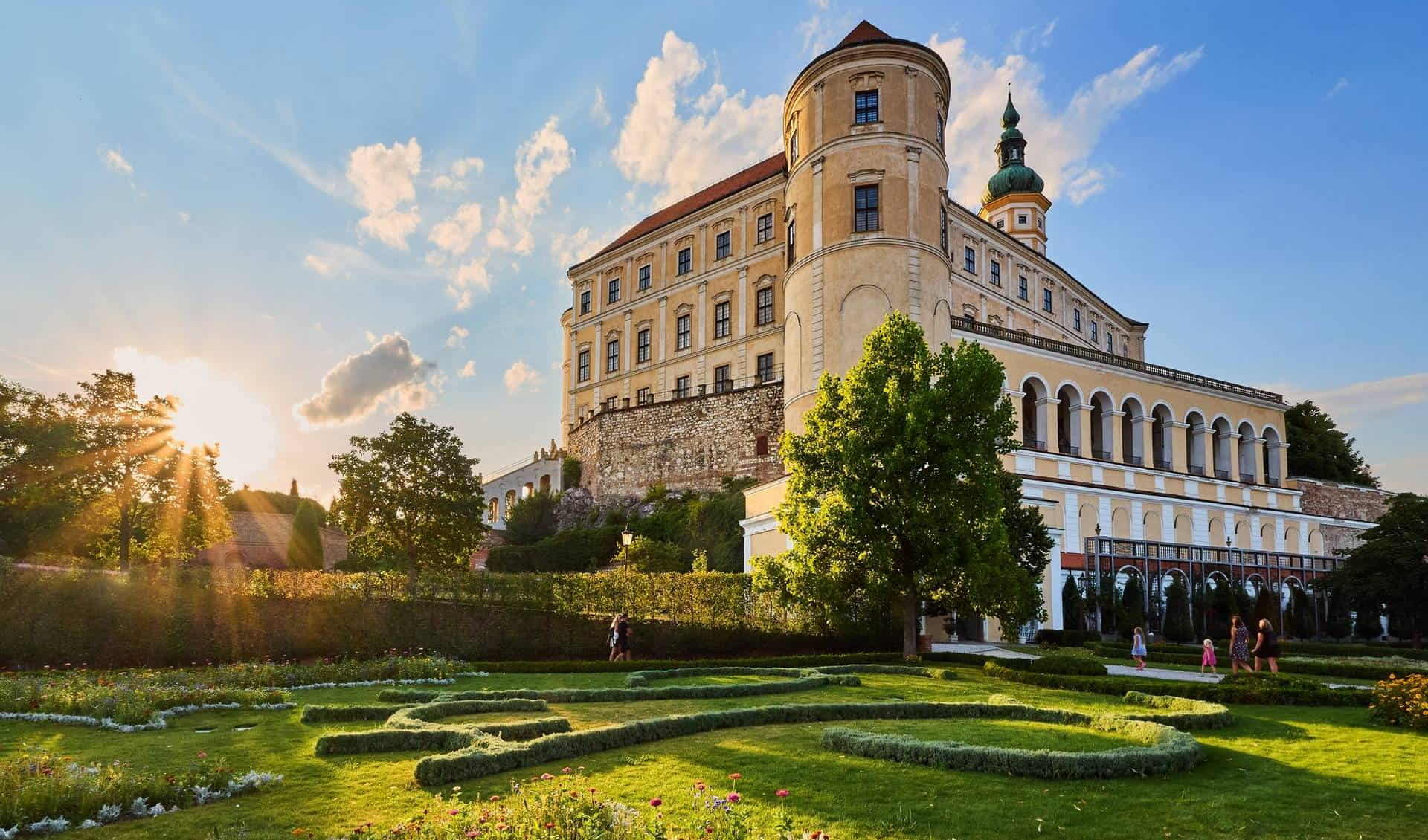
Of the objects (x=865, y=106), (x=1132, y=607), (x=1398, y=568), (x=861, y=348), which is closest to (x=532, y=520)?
(x=861, y=348)

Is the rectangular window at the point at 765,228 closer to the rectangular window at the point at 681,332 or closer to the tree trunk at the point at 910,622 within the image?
the rectangular window at the point at 681,332

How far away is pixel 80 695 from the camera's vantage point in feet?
47.2

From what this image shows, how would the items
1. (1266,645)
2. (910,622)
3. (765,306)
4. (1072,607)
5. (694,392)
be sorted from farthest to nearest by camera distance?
(694,392) < (765,306) < (1072,607) < (910,622) < (1266,645)

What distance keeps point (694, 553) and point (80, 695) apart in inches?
1306

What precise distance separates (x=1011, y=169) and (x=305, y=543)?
70011 millimetres

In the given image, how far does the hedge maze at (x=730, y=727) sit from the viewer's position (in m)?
9.18

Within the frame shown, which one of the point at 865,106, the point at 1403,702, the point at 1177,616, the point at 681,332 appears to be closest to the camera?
the point at 1403,702

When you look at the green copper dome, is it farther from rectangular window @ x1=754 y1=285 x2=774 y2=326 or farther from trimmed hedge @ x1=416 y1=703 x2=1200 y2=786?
trimmed hedge @ x1=416 y1=703 x2=1200 y2=786

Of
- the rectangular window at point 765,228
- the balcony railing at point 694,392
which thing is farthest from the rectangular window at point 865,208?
the rectangular window at point 765,228

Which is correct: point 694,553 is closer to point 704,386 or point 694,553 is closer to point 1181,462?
point 704,386

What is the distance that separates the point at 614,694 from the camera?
51.7 ft

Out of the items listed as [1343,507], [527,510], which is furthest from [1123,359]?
[527,510]

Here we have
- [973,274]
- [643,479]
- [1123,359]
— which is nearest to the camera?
[1123,359]

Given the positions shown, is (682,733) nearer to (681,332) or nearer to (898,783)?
(898,783)
